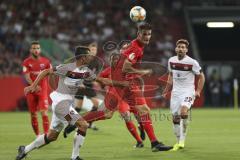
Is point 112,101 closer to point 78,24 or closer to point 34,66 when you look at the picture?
point 34,66

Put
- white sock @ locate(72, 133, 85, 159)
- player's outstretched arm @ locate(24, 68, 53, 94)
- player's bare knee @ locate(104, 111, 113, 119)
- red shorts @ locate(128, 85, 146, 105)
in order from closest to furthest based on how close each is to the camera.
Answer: player's outstretched arm @ locate(24, 68, 53, 94) < white sock @ locate(72, 133, 85, 159) < red shorts @ locate(128, 85, 146, 105) < player's bare knee @ locate(104, 111, 113, 119)

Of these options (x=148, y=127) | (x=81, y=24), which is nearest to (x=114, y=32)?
(x=81, y=24)

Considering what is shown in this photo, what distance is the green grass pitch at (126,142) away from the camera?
1240 centimetres

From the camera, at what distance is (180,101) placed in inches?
547

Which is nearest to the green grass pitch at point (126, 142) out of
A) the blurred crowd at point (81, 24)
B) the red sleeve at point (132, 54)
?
the red sleeve at point (132, 54)

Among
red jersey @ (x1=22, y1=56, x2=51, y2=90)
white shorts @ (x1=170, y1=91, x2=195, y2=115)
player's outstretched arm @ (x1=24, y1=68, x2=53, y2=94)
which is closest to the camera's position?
player's outstretched arm @ (x1=24, y1=68, x2=53, y2=94)

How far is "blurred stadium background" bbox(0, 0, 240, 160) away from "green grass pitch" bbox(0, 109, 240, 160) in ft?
10.4

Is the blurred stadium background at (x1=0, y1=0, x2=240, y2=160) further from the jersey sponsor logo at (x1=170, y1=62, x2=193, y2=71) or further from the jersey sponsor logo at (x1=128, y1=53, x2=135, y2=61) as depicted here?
the jersey sponsor logo at (x1=128, y1=53, x2=135, y2=61)

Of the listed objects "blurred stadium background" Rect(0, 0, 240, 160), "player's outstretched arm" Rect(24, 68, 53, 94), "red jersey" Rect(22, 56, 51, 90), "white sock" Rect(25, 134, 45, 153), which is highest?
"blurred stadium background" Rect(0, 0, 240, 160)

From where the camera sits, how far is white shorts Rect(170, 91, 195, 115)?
13803 mm

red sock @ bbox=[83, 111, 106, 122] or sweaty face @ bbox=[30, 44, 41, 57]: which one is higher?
sweaty face @ bbox=[30, 44, 41, 57]

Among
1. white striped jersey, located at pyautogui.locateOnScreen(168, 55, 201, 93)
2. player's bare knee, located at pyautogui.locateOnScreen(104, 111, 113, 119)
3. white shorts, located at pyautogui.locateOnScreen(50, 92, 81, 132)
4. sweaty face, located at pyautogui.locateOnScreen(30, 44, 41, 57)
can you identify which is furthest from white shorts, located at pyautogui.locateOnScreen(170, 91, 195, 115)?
sweaty face, located at pyautogui.locateOnScreen(30, 44, 41, 57)

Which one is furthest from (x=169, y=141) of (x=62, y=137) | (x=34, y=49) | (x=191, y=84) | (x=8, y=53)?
(x=8, y=53)

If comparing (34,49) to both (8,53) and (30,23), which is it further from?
(30,23)
